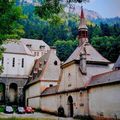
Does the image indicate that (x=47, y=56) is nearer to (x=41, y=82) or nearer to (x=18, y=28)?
(x=41, y=82)

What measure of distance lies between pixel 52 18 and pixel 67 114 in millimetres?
28761

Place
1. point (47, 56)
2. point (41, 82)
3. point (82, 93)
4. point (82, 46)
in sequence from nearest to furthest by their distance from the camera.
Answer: point (82, 93) < point (82, 46) < point (41, 82) < point (47, 56)

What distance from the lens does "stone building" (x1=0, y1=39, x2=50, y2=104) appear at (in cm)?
7012

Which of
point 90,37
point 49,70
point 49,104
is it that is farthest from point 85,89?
point 90,37

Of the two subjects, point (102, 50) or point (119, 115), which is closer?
point (119, 115)

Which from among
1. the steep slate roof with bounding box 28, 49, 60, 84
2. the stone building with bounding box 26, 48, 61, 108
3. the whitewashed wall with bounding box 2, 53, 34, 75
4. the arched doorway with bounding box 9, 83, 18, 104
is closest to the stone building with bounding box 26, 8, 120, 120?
the stone building with bounding box 26, 48, 61, 108

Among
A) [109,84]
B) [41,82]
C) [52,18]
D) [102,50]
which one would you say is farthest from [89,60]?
[102,50]

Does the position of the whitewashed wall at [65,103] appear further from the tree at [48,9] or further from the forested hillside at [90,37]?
the tree at [48,9]

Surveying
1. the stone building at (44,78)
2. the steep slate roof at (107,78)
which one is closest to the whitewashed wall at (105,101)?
the steep slate roof at (107,78)

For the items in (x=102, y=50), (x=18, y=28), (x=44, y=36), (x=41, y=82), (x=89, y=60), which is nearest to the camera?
(x=18, y=28)

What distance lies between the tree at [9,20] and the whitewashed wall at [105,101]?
39.1 feet

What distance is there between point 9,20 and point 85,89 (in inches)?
725

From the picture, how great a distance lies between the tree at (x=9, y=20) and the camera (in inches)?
773

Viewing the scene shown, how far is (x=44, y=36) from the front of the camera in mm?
128750
